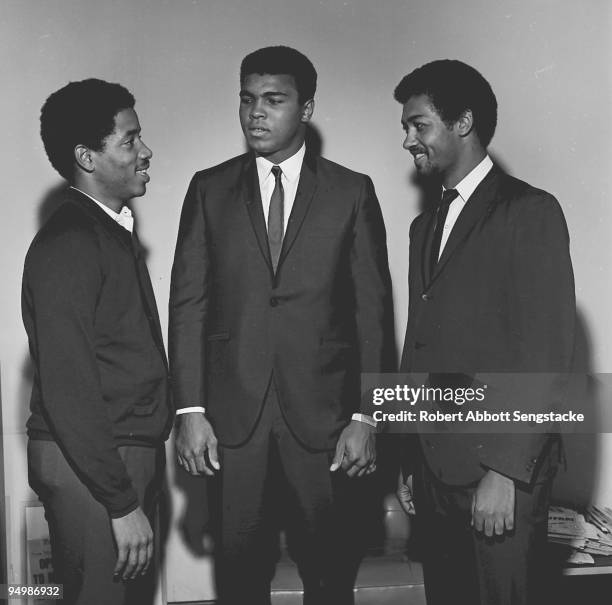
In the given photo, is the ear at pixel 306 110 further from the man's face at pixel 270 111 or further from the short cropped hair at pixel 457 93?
the short cropped hair at pixel 457 93

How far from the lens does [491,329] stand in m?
2.18

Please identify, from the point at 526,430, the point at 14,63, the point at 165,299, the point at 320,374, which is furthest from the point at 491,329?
the point at 14,63

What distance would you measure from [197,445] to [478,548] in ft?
2.73

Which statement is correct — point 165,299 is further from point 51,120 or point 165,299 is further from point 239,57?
point 51,120

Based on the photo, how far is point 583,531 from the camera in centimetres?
311

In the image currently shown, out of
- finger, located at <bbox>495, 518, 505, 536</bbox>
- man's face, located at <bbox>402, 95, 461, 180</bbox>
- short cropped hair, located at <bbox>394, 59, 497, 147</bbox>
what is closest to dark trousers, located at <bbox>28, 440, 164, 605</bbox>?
finger, located at <bbox>495, 518, 505, 536</bbox>

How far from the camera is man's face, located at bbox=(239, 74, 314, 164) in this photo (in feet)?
8.21

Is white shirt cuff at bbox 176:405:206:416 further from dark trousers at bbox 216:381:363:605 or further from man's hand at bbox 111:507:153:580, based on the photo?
man's hand at bbox 111:507:153:580

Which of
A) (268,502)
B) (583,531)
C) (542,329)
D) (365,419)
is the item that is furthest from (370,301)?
(583,531)

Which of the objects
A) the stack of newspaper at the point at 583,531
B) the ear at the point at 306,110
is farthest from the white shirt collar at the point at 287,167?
the stack of newspaper at the point at 583,531

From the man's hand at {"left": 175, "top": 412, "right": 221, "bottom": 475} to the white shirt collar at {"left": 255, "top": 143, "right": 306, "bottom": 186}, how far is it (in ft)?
2.43

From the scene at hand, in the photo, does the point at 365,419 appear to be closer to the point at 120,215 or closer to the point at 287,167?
the point at 287,167

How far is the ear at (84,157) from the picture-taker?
7.32ft

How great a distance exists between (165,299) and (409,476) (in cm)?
128
